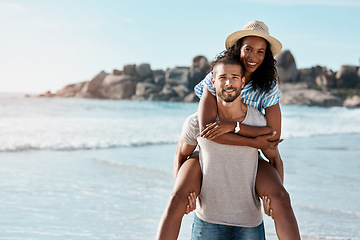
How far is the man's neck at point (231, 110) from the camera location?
8.93 ft

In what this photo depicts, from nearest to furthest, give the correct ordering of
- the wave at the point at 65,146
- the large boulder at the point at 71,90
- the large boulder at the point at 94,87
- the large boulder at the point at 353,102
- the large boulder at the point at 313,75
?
1. the wave at the point at 65,146
2. the large boulder at the point at 353,102
3. the large boulder at the point at 313,75
4. the large boulder at the point at 71,90
5. the large boulder at the point at 94,87

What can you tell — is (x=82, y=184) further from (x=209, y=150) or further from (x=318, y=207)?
(x=209, y=150)

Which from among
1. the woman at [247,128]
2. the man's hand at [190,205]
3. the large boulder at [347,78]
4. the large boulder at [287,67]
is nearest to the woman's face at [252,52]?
the woman at [247,128]

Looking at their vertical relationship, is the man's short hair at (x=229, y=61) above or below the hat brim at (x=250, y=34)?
below

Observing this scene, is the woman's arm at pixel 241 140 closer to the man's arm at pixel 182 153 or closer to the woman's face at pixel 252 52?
the man's arm at pixel 182 153

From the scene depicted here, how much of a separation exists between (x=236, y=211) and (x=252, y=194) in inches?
5.7

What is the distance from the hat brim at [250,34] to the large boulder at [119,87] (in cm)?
5970

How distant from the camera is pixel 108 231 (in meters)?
4.26

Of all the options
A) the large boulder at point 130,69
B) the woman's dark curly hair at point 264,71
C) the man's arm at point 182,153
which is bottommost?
the man's arm at point 182,153

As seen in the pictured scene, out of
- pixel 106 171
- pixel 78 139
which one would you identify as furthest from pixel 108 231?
pixel 78 139

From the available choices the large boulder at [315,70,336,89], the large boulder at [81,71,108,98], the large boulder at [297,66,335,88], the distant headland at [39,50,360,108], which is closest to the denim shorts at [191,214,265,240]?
the distant headland at [39,50,360,108]

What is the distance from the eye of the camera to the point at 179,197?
2.55m

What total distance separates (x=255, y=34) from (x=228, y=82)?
512 mm

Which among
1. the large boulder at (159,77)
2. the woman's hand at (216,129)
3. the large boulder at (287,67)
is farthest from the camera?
the large boulder at (159,77)
